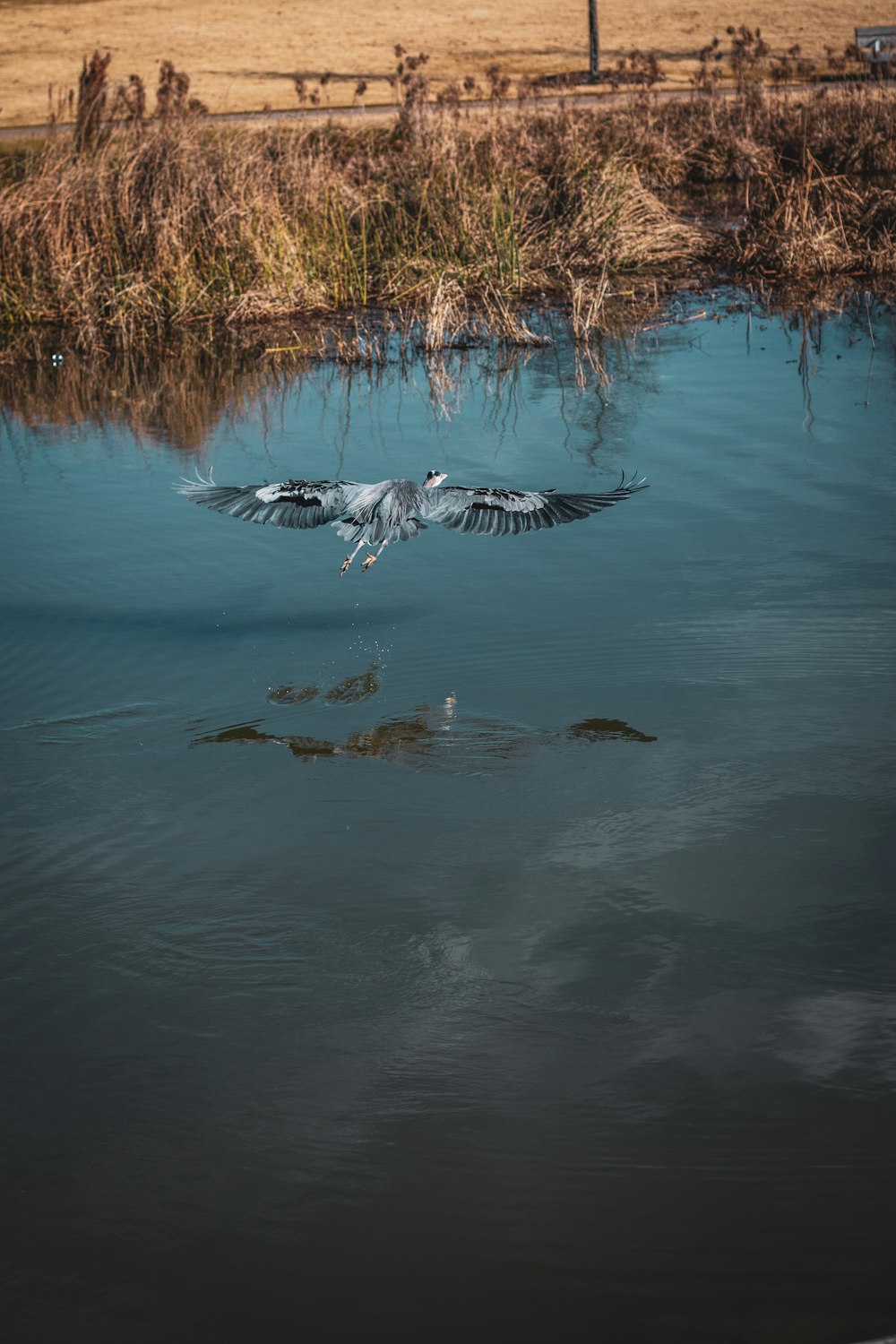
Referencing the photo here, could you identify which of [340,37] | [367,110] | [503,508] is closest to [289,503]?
[503,508]

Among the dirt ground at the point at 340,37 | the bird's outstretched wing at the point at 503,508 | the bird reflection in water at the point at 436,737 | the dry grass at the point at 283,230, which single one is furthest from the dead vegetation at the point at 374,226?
the dirt ground at the point at 340,37

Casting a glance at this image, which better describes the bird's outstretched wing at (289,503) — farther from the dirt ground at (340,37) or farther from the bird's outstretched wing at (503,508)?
the dirt ground at (340,37)

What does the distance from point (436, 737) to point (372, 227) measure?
8577 mm

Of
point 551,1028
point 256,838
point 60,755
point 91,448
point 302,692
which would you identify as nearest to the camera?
point 551,1028

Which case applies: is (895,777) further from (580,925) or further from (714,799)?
(580,925)

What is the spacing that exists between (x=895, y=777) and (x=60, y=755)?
303cm

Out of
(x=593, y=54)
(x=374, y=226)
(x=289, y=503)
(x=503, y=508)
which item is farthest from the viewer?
(x=593, y=54)

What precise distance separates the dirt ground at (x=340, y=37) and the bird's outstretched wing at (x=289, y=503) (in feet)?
75.1

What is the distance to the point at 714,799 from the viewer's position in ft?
15.2

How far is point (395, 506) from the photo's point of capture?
5.50 metres

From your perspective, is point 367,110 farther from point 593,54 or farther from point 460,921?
point 460,921

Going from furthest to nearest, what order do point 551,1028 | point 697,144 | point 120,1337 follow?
point 697,144
point 551,1028
point 120,1337

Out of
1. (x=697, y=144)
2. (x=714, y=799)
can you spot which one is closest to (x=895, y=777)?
(x=714, y=799)

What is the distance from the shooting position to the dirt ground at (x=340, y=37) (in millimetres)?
30469
